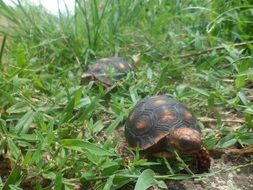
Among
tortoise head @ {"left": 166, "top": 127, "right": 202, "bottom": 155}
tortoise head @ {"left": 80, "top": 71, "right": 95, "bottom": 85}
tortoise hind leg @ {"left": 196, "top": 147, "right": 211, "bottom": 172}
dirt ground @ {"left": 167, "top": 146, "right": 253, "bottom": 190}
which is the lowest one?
dirt ground @ {"left": 167, "top": 146, "right": 253, "bottom": 190}

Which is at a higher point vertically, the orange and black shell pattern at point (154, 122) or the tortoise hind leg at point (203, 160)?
the orange and black shell pattern at point (154, 122)

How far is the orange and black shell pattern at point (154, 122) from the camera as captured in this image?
1.95m

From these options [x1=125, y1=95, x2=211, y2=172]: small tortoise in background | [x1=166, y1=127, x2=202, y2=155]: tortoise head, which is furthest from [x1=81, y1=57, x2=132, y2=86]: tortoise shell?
[x1=166, y1=127, x2=202, y2=155]: tortoise head

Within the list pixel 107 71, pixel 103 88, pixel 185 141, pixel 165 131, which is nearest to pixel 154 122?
pixel 165 131

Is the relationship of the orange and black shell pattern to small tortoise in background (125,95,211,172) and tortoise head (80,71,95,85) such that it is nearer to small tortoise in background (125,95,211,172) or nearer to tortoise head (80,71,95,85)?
small tortoise in background (125,95,211,172)

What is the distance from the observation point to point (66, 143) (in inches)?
66.8

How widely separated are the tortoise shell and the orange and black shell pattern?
0.85 meters

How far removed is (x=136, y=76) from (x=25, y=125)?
109cm

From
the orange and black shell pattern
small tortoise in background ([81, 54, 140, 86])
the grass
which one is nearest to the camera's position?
the grass

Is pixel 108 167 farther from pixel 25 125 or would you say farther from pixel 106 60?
pixel 106 60

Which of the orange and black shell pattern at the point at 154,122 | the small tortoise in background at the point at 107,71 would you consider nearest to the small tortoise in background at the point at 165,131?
the orange and black shell pattern at the point at 154,122

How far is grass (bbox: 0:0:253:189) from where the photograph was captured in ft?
5.76

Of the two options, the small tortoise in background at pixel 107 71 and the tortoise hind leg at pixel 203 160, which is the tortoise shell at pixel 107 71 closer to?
the small tortoise in background at pixel 107 71

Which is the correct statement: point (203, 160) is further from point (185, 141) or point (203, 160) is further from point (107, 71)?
point (107, 71)
